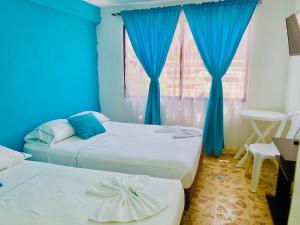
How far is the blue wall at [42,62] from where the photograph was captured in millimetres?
2488

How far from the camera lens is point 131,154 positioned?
2.38 metres

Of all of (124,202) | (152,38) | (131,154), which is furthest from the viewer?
(152,38)

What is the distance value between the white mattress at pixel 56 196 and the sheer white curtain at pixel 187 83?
211 cm

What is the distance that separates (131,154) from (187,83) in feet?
5.98

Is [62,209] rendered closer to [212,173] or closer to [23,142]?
[23,142]

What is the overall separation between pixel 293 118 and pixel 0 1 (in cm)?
346

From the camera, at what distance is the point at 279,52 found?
3.28 m

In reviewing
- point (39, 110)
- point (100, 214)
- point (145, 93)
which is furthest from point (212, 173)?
point (39, 110)

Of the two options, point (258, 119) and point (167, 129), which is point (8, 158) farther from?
point (258, 119)

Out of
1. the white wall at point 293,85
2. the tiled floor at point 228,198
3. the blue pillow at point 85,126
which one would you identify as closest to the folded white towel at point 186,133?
the tiled floor at point 228,198

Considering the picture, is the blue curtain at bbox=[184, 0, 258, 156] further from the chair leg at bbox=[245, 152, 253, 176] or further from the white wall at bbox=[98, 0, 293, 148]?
the chair leg at bbox=[245, 152, 253, 176]

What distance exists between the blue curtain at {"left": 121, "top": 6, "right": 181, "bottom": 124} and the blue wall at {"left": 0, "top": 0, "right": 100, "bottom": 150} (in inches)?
29.1

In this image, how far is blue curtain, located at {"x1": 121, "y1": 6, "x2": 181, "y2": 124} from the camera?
11.7 ft

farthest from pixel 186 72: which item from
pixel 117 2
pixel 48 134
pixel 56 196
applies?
pixel 56 196
